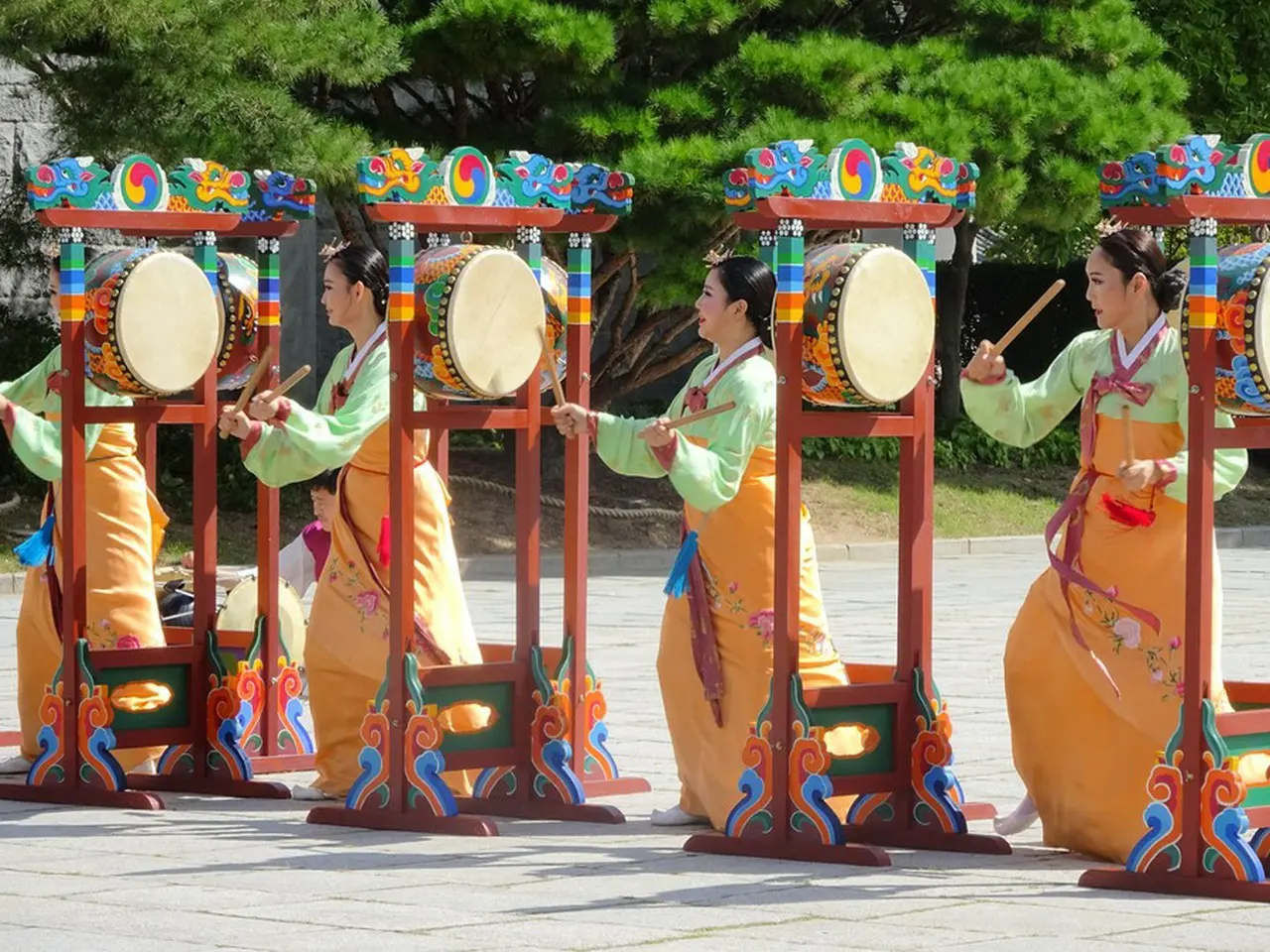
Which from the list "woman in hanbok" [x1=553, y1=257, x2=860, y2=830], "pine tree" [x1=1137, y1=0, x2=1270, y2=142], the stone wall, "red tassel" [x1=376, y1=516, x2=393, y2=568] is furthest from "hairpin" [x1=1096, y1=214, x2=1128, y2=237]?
"pine tree" [x1=1137, y1=0, x2=1270, y2=142]

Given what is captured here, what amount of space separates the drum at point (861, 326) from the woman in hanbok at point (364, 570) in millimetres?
1409

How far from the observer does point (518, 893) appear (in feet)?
19.3

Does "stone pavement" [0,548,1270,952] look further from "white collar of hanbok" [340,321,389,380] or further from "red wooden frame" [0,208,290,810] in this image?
"white collar of hanbok" [340,321,389,380]

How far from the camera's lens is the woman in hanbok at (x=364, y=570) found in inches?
289

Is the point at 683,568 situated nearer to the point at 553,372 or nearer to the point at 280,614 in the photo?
the point at 553,372

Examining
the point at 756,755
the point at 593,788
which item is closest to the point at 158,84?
the point at 593,788

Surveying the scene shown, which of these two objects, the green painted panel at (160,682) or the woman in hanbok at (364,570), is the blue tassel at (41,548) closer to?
the green painted panel at (160,682)

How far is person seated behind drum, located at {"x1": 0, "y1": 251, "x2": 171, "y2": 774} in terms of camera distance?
8008 mm

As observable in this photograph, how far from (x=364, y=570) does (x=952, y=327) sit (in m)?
14.6

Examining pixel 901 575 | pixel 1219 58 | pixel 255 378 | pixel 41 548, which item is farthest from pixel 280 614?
pixel 1219 58

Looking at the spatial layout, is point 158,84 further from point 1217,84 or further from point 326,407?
point 1217,84

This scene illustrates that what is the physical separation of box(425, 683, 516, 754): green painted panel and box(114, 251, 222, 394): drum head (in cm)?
127

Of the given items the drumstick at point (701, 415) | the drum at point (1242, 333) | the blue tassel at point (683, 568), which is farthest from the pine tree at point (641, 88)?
the drum at point (1242, 333)

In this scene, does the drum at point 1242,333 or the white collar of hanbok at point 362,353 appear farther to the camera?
the white collar of hanbok at point 362,353
